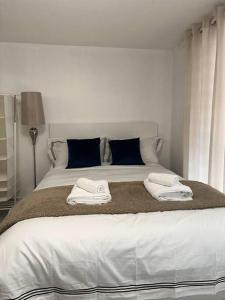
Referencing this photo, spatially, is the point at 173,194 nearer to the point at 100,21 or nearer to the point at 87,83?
the point at 100,21

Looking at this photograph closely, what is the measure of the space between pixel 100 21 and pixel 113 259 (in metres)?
2.31

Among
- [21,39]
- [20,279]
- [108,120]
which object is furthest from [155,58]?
[20,279]

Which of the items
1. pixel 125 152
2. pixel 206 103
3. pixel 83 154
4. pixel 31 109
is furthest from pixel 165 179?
pixel 31 109

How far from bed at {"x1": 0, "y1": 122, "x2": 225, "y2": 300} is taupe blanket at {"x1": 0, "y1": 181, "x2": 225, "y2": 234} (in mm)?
113

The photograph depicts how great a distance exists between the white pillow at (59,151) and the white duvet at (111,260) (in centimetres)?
181

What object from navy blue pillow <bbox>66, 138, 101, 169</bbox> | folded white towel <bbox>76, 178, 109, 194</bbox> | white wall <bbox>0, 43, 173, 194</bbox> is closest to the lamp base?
white wall <bbox>0, 43, 173, 194</bbox>

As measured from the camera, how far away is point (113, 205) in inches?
67.2

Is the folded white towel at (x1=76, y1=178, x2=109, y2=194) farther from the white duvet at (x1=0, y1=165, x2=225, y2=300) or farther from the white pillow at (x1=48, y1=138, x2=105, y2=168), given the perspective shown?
the white pillow at (x1=48, y1=138, x2=105, y2=168)

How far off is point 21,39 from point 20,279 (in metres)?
2.92

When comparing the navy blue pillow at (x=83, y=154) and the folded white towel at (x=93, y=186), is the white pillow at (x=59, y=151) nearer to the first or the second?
the navy blue pillow at (x=83, y=154)

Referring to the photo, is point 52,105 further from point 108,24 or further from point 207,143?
point 207,143

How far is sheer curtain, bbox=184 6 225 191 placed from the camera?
7.79 ft

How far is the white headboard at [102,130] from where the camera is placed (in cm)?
363

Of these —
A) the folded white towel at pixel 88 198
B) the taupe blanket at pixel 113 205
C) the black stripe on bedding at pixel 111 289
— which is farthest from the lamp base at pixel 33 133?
the black stripe on bedding at pixel 111 289
